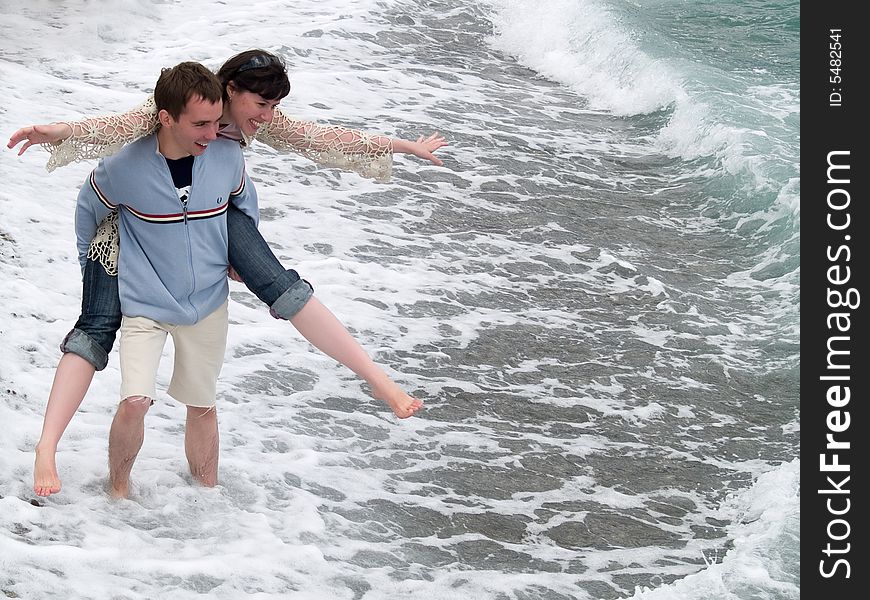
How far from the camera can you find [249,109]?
13.3ft

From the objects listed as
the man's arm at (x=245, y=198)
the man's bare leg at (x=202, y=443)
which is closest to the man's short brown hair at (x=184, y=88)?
the man's arm at (x=245, y=198)

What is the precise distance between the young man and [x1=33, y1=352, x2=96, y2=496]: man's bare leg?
0.14 m

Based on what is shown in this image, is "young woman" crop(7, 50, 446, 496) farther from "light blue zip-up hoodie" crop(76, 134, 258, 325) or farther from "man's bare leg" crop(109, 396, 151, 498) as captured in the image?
"man's bare leg" crop(109, 396, 151, 498)

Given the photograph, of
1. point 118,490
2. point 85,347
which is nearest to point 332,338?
point 85,347

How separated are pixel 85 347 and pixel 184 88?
37.8 inches

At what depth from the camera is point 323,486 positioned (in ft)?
17.3

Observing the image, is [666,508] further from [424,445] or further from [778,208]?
[778,208]

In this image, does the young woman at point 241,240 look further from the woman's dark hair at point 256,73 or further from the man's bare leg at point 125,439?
the man's bare leg at point 125,439

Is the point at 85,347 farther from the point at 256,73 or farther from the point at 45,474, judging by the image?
the point at 256,73

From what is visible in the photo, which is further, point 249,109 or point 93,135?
point 249,109

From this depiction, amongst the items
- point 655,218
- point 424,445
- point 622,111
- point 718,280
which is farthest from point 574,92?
point 424,445

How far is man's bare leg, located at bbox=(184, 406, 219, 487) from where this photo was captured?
4.63 meters

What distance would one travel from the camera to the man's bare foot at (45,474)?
12.8ft

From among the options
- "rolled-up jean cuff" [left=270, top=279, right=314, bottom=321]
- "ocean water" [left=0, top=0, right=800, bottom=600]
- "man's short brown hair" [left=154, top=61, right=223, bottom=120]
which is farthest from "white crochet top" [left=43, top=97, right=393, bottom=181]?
"ocean water" [left=0, top=0, right=800, bottom=600]
